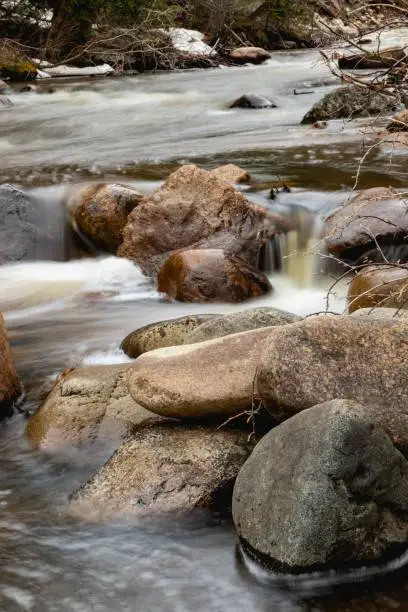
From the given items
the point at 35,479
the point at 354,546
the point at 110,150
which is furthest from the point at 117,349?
the point at 110,150

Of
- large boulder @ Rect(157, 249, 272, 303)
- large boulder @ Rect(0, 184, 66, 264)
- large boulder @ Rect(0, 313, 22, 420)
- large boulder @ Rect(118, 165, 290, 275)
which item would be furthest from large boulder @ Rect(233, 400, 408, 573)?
large boulder @ Rect(0, 184, 66, 264)

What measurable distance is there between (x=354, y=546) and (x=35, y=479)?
5.80 feet

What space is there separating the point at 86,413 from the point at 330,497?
178 centimetres

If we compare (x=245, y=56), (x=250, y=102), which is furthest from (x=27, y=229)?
(x=245, y=56)

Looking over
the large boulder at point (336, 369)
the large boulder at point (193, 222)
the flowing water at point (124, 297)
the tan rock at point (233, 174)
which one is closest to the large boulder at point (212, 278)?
the flowing water at point (124, 297)

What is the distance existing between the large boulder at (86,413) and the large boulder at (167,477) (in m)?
0.37

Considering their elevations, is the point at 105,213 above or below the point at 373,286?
below

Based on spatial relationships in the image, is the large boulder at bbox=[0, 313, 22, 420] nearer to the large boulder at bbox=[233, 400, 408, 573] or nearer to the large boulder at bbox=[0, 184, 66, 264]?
the large boulder at bbox=[233, 400, 408, 573]

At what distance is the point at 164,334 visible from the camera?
5141mm

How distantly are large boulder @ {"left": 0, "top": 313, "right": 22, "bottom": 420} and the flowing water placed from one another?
114mm

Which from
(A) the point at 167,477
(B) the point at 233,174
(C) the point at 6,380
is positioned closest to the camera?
(A) the point at 167,477

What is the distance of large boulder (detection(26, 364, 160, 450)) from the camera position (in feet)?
14.2

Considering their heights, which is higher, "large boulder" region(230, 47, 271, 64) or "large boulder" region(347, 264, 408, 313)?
"large boulder" region(230, 47, 271, 64)

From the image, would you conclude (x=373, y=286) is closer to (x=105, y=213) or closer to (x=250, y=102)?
(x=105, y=213)
